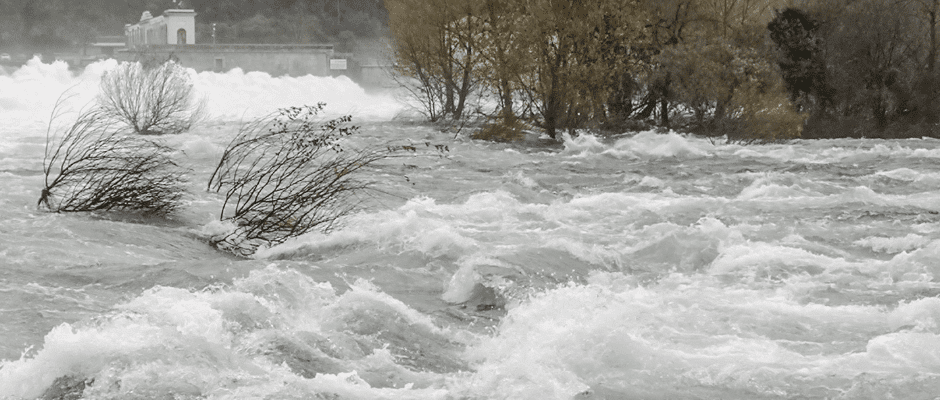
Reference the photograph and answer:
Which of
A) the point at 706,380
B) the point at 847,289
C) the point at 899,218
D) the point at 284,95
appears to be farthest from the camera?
the point at 284,95

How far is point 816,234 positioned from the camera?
41.6 ft

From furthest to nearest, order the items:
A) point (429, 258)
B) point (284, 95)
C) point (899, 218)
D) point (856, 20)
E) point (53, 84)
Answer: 1. point (284, 95)
2. point (53, 84)
3. point (856, 20)
4. point (899, 218)
5. point (429, 258)

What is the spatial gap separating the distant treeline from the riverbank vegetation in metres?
69.5

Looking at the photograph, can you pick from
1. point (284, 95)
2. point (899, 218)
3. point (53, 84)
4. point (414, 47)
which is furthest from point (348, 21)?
point (899, 218)

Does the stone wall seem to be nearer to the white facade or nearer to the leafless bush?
the white facade

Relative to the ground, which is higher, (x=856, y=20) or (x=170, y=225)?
(x=856, y=20)

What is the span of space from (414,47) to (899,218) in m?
21.5

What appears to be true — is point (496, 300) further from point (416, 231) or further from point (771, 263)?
point (771, 263)

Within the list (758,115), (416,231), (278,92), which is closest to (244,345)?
(416,231)

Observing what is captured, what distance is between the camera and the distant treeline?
103500 mm

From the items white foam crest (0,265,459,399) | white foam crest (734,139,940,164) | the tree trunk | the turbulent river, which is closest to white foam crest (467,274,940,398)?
the turbulent river

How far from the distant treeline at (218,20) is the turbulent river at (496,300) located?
88.7 metres

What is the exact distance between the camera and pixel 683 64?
92.3 feet

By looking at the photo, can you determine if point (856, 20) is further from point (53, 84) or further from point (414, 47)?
point (53, 84)
